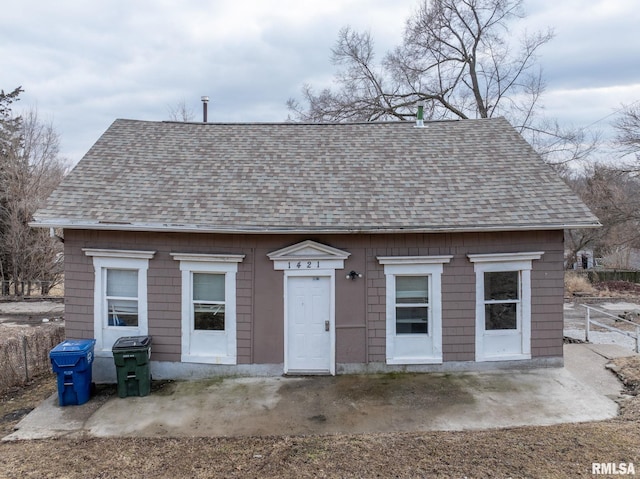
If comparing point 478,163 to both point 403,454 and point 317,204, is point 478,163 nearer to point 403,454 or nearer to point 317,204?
point 317,204

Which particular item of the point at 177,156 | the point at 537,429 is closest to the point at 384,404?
the point at 537,429

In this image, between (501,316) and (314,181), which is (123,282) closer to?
(314,181)

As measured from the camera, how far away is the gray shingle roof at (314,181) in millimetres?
8688

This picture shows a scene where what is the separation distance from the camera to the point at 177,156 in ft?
35.3

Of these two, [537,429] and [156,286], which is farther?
[156,286]

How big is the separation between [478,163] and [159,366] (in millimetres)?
8791

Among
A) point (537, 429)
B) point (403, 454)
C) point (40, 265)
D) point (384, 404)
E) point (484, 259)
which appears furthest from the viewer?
point (40, 265)

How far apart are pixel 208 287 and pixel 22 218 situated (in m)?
19.7

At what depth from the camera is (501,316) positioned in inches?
361

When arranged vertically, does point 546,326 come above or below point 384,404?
above

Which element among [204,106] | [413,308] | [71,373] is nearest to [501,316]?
[413,308]

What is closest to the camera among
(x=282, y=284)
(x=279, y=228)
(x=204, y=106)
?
(x=279, y=228)

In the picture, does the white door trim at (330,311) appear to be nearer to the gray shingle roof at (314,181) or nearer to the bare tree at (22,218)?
the gray shingle roof at (314,181)

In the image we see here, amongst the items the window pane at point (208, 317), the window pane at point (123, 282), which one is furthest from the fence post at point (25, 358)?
the window pane at point (208, 317)
